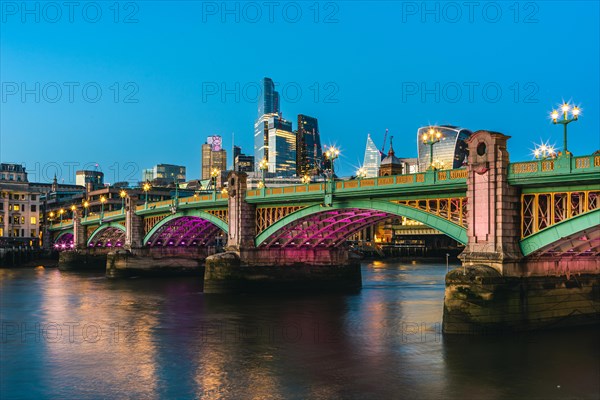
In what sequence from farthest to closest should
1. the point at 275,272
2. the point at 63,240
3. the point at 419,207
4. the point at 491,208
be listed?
the point at 63,240, the point at 275,272, the point at 419,207, the point at 491,208

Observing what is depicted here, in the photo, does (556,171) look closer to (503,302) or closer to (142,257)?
(503,302)

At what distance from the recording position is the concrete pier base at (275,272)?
191ft

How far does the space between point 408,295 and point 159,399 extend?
121 ft

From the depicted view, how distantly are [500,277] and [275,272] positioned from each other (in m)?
29.8

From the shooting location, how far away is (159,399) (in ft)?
78.7

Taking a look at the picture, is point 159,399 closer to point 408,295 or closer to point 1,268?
point 408,295

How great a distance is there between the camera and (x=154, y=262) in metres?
85.8

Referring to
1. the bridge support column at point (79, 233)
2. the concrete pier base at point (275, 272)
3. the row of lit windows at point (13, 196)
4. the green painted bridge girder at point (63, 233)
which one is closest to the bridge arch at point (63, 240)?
the green painted bridge girder at point (63, 233)

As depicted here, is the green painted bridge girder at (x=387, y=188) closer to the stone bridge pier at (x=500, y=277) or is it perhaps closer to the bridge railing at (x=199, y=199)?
the stone bridge pier at (x=500, y=277)

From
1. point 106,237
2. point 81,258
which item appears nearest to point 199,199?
point 81,258

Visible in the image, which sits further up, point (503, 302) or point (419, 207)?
point (419, 207)

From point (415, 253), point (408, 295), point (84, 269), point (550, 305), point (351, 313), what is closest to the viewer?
point (550, 305)

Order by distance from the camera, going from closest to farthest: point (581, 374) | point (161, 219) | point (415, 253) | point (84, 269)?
point (581, 374) → point (161, 219) → point (84, 269) → point (415, 253)

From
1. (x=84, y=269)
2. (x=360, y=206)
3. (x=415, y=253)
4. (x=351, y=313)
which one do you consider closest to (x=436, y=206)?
(x=360, y=206)
